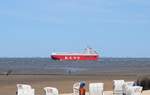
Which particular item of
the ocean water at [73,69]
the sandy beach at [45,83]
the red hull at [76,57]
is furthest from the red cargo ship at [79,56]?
the sandy beach at [45,83]

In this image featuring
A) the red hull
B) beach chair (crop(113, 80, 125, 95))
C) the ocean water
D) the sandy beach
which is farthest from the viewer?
the red hull

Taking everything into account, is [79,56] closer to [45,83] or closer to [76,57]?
[76,57]

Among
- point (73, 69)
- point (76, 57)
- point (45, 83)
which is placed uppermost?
point (76, 57)

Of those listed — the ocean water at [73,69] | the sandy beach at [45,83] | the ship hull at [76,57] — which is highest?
the ship hull at [76,57]

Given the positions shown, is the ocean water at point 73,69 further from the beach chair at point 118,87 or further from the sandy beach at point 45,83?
the beach chair at point 118,87

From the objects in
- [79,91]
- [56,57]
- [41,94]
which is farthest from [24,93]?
[56,57]

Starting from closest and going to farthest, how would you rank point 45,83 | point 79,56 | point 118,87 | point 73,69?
point 118,87 → point 45,83 → point 73,69 → point 79,56

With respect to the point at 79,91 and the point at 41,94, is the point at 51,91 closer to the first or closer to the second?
the point at 79,91

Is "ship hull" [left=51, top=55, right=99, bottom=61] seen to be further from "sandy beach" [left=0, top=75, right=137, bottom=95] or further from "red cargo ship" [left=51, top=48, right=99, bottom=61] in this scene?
"sandy beach" [left=0, top=75, right=137, bottom=95]

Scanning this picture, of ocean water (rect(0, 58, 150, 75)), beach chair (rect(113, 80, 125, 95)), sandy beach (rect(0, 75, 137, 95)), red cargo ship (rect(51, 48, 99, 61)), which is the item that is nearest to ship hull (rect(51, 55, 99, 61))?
red cargo ship (rect(51, 48, 99, 61))

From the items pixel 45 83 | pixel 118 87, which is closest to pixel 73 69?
pixel 45 83

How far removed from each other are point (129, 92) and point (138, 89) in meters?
0.54

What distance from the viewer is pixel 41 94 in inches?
1300

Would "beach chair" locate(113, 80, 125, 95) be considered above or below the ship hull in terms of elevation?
below
